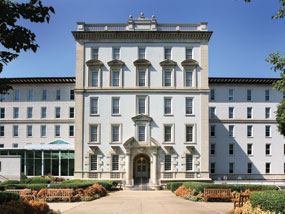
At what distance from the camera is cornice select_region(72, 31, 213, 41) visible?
43156 mm

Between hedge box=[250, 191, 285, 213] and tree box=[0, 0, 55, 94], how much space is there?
37.8ft

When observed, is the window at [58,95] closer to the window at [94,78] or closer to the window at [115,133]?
the window at [94,78]

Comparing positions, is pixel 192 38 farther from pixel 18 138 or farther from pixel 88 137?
pixel 18 138

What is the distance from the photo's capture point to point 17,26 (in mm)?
8523

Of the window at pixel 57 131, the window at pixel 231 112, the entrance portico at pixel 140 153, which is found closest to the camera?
the entrance portico at pixel 140 153

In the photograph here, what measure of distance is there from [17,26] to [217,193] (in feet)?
65.8

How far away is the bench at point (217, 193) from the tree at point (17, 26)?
18746mm

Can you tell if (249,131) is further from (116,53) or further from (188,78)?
(116,53)

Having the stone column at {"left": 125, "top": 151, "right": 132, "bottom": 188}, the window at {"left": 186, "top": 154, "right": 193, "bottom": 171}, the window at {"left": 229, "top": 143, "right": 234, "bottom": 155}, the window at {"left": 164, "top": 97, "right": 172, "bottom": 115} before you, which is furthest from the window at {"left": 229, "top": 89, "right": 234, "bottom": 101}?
the stone column at {"left": 125, "top": 151, "right": 132, "bottom": 188}

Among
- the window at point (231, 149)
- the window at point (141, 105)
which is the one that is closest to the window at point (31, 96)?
the window at point (141, 105)

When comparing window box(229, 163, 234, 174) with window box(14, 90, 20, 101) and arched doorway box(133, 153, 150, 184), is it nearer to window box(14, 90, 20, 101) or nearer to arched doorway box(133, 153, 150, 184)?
arched doorway box(133, 153, 150, 184)

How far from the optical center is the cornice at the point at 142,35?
142 feet

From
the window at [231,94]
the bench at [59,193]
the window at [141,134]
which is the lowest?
the bench at [59,193]

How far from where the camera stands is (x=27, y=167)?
152 ft
